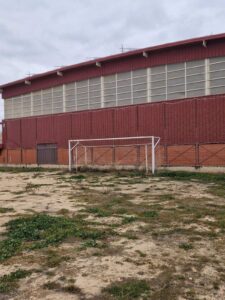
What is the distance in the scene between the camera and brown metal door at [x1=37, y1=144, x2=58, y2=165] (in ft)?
106

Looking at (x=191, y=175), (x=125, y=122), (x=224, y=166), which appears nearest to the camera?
(x=191, y=175)

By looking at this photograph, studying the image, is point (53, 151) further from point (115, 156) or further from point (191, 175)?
point (191, 175)

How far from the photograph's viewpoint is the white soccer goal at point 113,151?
25.7 metres

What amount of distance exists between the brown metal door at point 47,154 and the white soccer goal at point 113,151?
2.66 metres

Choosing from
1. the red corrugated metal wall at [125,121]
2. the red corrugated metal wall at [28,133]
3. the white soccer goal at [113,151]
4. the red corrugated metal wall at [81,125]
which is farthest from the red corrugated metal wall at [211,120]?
the red corrugated metal wall at [28,133]

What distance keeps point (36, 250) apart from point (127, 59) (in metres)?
22.5

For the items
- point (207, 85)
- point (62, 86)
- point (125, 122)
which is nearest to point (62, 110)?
point (62, 86)

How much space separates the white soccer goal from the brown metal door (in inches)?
105

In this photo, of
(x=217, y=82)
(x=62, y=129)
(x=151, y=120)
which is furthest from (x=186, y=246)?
(x=62, y=129)

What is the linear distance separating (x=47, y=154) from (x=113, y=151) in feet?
26.3

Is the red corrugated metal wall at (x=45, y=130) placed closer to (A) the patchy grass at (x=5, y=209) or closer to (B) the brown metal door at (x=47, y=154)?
(B) the brown metal door at (x=47, y=154)

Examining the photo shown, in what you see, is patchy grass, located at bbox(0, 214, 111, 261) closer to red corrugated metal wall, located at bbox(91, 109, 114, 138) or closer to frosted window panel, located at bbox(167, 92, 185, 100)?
frosted window panel, located at bbox(167, 92, 185, 100)

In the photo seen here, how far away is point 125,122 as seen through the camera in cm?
2717

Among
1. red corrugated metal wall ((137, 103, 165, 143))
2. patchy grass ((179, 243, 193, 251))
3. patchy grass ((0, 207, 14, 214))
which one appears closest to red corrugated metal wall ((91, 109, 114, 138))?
red corrugated metal wall ((137, 103, 165, 143))
